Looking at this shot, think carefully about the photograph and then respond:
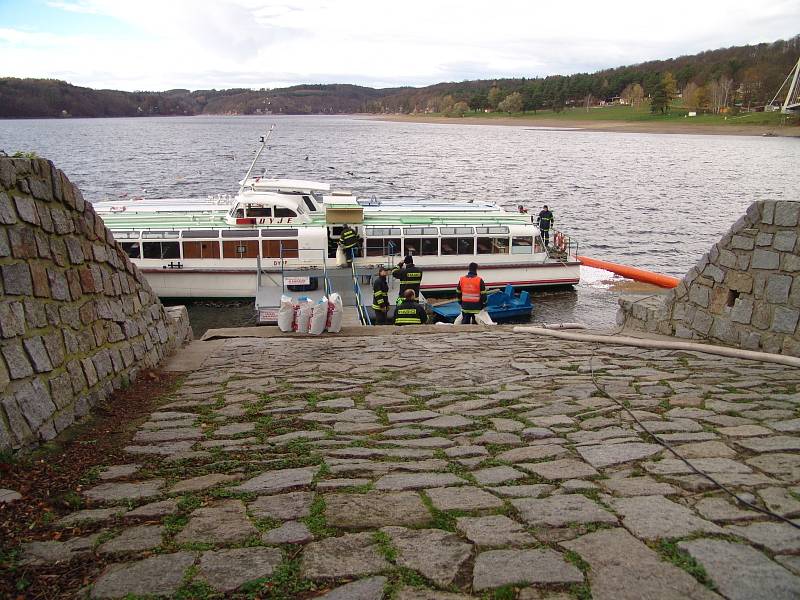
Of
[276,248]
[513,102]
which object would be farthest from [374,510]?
[513,102]

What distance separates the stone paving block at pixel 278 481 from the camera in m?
4.82

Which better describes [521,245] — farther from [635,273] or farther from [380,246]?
[635,273]

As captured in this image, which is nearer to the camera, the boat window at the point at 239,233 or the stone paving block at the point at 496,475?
the stone paving block at the point at 496,475

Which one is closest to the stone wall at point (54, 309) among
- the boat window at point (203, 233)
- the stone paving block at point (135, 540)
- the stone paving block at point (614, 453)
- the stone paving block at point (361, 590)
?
the stone paving block at point (135, 540)

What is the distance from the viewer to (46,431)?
17.9 ft

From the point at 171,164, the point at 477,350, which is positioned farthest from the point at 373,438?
the point at 171,164

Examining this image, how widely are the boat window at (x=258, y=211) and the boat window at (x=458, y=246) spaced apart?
21.7ft

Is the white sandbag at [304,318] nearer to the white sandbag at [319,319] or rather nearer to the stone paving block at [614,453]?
the white sandbag at [319,319]

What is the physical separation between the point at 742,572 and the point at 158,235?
23295 mm

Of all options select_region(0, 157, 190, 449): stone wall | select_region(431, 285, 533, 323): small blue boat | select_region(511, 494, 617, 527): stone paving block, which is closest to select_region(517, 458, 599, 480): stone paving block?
select_region(511, 494, 617, 527): stone paving block

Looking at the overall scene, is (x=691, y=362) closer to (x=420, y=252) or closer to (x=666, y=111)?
(x=420, y=252)

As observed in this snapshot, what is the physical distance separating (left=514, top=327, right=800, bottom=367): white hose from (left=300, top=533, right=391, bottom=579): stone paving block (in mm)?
6139

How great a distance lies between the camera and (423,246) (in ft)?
84.6

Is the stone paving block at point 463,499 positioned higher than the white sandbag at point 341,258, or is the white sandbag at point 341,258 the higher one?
the stone paving block at point 463,499
